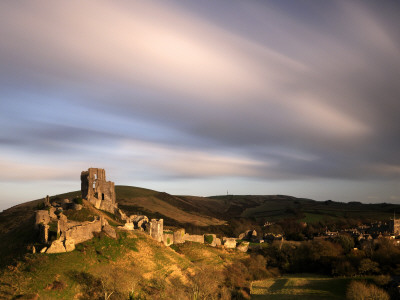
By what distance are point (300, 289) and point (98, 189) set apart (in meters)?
53.2

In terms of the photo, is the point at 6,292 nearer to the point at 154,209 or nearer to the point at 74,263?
the point at 74,263

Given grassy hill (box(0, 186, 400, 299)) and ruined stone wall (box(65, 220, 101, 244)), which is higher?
ruined stone wall (box(65, 220, 101, 244))

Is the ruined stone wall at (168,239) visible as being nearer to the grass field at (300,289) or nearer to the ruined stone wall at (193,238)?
the ruined stone wall at (193,238)

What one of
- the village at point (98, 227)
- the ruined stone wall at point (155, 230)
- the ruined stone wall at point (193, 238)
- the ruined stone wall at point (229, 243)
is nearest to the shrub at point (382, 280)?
the village at point (98, 227)

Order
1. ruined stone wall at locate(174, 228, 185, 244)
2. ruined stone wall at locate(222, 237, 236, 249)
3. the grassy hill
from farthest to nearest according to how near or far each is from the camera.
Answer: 1. ruined stone wall at locate(222, 237, 236, 249)
2. ruined stone wall at locate(174, 228, 185, 244)
3. the grassy hill

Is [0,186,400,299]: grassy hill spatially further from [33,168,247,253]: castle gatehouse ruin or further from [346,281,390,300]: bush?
[346,281,390,300]: bush

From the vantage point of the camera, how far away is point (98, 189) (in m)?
85.7

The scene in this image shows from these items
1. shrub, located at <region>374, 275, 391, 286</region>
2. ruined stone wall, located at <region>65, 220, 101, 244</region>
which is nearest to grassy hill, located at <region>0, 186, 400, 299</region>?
ruined stone wall, located at <region>65, 220, 101, 244</region>

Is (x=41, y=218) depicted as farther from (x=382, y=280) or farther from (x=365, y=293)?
(x=382, y=280)

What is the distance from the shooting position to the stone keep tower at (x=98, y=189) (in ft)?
272

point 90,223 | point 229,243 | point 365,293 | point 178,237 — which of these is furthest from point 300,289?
point 90,223

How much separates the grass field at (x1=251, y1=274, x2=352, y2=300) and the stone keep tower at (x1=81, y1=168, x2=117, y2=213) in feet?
133

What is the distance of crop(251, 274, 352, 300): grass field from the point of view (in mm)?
55656

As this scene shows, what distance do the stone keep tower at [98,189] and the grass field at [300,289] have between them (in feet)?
133
